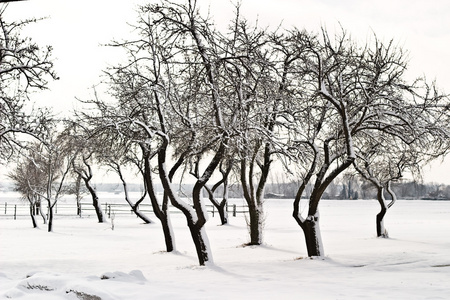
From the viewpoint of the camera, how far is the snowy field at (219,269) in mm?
8523

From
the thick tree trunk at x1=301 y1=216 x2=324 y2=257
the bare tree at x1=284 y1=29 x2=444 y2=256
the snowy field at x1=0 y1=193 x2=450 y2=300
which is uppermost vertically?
the bare tree at x1=284 y1=29 x2=444 y2=256

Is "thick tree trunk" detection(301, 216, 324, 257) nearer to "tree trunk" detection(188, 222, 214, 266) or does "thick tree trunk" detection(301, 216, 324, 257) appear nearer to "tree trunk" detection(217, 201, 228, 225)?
"tree trunk" detection(188, 222, 214, 266)

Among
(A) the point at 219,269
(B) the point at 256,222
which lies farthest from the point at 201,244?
(B) the point at 256,222

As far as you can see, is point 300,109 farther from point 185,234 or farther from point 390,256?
point 185,234

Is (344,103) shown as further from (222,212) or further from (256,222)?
(222,212)

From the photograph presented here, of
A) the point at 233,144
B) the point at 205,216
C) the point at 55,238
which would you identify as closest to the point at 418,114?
the point at 233,144

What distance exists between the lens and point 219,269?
13453 mm

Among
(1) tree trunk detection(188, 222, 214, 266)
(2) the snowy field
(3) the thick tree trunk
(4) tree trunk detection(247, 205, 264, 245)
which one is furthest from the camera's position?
(4) tree trunk detection(247, 205, 264, 245)

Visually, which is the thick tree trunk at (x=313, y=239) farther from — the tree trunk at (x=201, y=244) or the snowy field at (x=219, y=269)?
the tree trunk at (x=201, y=244)

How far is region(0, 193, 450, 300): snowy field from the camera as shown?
28.0 ft

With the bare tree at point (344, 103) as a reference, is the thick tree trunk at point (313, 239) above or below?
below

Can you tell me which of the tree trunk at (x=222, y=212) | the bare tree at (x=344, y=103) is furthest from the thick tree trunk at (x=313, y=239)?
the tree trunk at (x=222, y=212)

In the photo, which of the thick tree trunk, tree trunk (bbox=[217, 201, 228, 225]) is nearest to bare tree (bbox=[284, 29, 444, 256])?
the thick tree trunk

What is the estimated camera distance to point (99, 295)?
756cm
